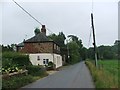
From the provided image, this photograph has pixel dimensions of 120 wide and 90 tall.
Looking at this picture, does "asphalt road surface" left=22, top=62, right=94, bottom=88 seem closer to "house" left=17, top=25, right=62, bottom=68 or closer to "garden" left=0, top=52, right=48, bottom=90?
"garden" left=0, top=52, right=48, bottom=90

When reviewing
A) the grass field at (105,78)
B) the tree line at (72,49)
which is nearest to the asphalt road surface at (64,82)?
the grass field at (105,78)

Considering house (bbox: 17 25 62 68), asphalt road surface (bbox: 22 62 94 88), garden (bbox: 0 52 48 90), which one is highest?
house (bbox: 17 25 62 68)

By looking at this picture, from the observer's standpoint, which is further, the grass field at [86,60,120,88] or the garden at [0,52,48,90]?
the garden at [0,52,48,90]

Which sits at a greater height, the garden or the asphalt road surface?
the garden

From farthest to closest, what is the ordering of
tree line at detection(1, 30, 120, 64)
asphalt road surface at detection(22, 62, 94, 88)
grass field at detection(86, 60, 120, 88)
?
tree line at detection(1, 30, 120, 64) < asphalt road surface at detection(22, 62, 94, 88) < grass field at detection(86, 60, 120, 88)

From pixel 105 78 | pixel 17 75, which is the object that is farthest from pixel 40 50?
pixel 105 78

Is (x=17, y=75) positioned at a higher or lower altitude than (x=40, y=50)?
lower

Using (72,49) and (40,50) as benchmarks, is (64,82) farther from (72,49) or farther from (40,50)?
(72,49)

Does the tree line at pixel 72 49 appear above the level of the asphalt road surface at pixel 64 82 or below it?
above

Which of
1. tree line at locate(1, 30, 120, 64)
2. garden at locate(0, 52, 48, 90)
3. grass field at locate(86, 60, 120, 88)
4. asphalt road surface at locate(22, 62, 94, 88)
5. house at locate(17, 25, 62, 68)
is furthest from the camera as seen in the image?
tree line at locate(1, 30, 120, 64)

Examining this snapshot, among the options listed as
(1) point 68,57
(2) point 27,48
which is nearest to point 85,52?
(1) point 68,57

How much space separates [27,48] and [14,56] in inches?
868

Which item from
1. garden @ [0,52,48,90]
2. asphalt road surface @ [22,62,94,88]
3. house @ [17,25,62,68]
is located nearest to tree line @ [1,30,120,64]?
house @ [17,25,62,68]

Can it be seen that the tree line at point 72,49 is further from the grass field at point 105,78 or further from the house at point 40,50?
the grass field at point 105,78
